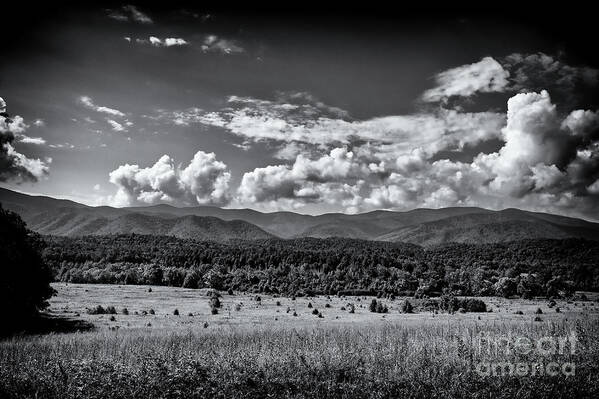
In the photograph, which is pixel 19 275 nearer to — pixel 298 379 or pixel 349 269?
pixel 298 379

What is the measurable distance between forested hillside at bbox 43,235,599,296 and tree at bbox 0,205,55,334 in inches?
2443

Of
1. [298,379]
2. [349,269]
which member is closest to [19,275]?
[298,379]

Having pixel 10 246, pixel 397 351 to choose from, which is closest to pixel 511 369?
pixel 397 351

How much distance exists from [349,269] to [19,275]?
10261 cm

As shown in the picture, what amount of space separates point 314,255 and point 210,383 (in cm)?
13591

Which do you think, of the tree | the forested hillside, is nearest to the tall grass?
the tree

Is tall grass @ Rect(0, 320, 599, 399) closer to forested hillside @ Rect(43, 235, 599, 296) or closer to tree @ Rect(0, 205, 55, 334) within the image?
tree @ Rect(0, 205, 55, 334)

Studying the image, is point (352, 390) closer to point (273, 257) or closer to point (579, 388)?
point (579, 388)

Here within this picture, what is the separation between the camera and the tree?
2836cm

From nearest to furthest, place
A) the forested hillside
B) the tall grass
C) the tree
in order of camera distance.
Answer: the tall grass < the tree < the forested hillside

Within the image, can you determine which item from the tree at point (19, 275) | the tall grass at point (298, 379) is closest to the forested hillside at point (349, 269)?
the tree at point (19, 275)

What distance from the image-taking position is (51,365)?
1231 cm

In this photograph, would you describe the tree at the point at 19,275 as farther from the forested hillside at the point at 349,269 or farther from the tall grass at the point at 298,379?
the forested hillside at the point at 349,269

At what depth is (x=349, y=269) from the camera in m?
124
